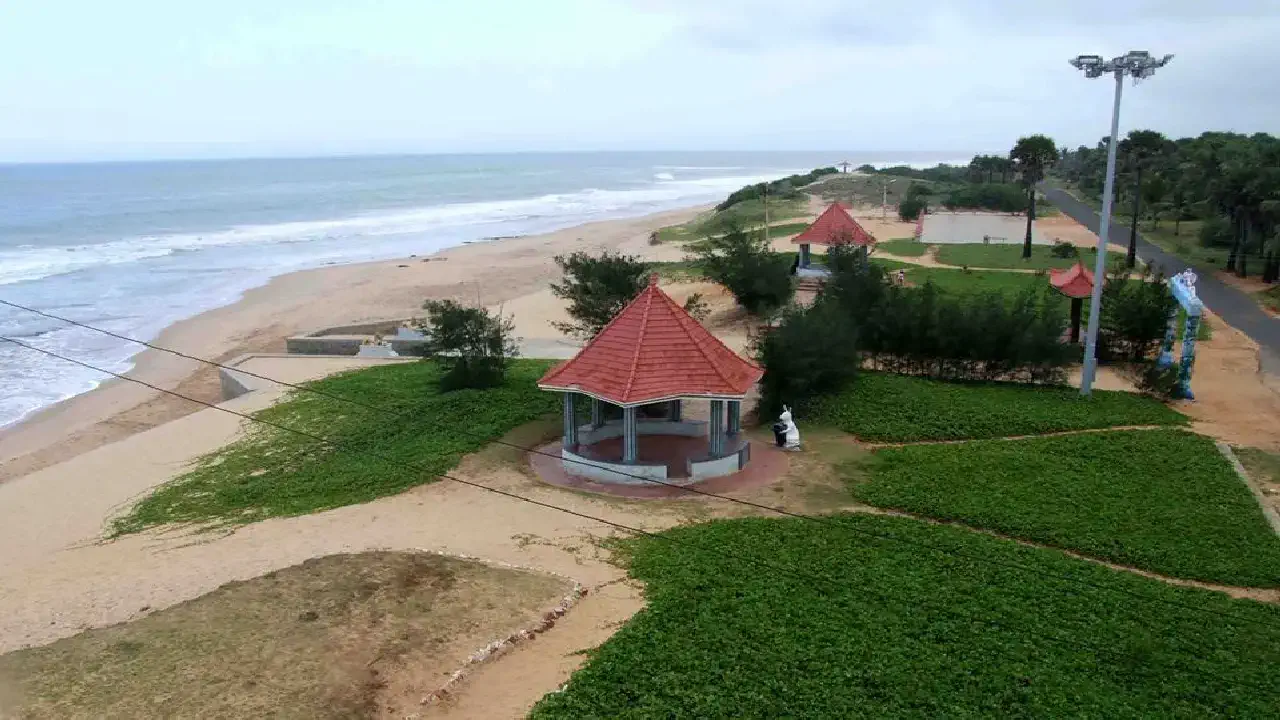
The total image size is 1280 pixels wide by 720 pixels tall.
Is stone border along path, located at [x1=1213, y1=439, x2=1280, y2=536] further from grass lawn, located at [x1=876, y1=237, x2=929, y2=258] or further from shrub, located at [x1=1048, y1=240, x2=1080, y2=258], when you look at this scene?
grass lawn, located at [x1=876, y1=237, x2=929, y2=258]

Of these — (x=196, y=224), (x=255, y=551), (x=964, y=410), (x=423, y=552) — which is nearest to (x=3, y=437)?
(x=255, y=551)

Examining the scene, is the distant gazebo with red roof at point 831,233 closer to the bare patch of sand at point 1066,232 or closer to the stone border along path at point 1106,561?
the stone border along path at point 1106,561

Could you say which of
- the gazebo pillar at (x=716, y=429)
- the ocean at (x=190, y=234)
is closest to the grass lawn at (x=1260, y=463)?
the gazebo pillar at (x=716, y=429)

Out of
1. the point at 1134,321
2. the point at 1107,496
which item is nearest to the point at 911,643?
the point at 1107,496

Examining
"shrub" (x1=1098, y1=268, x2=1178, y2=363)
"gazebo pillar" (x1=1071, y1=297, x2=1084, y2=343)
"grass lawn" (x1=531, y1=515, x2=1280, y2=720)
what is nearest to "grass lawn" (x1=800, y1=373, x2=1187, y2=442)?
"shrub" (x1=1098, y1=268, x2=1178, y2=363)

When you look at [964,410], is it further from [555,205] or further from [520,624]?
[555,205]

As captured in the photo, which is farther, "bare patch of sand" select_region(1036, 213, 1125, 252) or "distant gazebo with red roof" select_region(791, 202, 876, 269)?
"bare patch of sand" select_region(1036, 213, 1125, 252)

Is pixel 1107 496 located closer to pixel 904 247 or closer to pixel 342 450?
pixel 342 450
